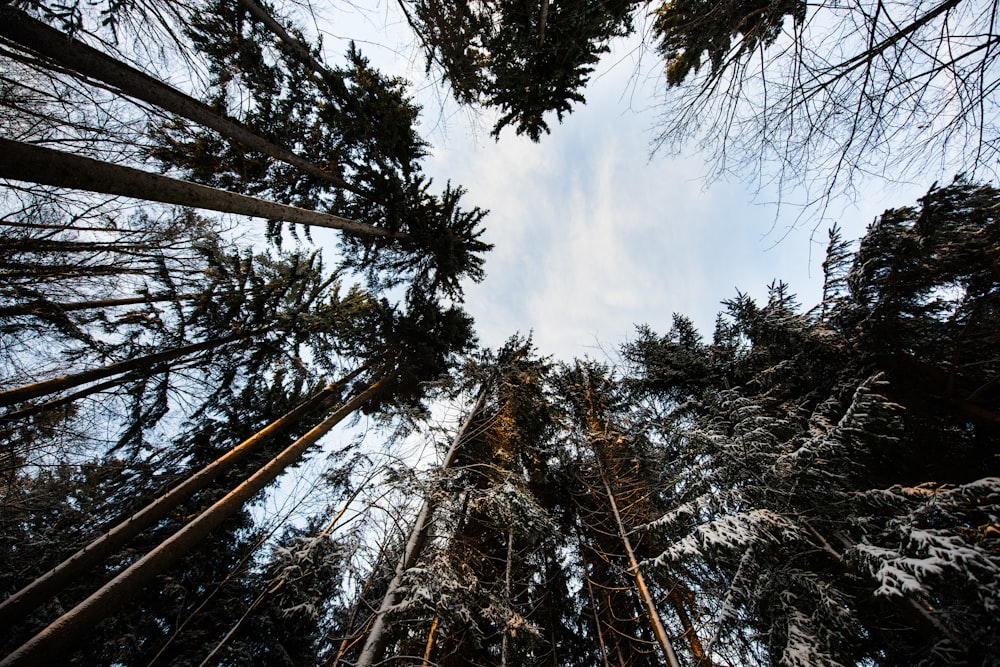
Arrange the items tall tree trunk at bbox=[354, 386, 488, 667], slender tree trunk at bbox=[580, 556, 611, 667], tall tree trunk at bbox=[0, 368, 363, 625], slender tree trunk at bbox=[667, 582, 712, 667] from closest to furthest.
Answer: tall tree trunk at bbox=[354, 386, 488, 667], tall tree trunk at bbox=[0, 368, 363, 625], slender tree trunk at bbox=[667, 582, 712, 667], slender tree trunk at bbox=[580, 556, 611, 667]

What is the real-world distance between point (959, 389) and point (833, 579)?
394 centimetres

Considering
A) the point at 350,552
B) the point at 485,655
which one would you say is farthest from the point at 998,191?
the point at 485,655

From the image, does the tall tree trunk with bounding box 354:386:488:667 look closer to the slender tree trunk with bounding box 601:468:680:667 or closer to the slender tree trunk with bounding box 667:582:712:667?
the slender tree trunk with bounding box 601:468:680:667

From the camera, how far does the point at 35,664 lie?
9.44ft

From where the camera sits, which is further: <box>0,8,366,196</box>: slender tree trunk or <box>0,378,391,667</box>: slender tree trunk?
<box>0,8,366,196</box>: slender tree trunk

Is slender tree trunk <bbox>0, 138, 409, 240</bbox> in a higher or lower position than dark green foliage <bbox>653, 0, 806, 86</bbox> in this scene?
lower

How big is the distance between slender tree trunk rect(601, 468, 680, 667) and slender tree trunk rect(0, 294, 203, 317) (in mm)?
10234

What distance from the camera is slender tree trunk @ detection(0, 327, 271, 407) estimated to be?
214 inches

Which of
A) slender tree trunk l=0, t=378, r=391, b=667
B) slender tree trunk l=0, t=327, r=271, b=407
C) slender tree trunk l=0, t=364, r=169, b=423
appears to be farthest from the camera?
slender tree trunk l=0, t=364, r=169, b=423

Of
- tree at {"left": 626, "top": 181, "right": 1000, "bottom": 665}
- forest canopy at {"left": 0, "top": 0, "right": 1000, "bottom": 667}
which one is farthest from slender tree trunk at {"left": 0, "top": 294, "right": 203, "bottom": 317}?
tree at {"left": 626, "top": 181, "right": 1000, "bottom": 665}

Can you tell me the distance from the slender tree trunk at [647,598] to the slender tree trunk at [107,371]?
9.35m

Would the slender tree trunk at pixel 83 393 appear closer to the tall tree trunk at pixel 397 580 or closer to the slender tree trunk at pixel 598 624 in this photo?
the tall tree trunk at pixel 397 580

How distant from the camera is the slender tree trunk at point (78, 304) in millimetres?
5484

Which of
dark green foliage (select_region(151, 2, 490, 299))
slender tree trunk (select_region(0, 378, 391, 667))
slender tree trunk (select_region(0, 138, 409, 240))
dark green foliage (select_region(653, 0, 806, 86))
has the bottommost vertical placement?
slender tree trunk (select_region(0, 378, 391, 667))
